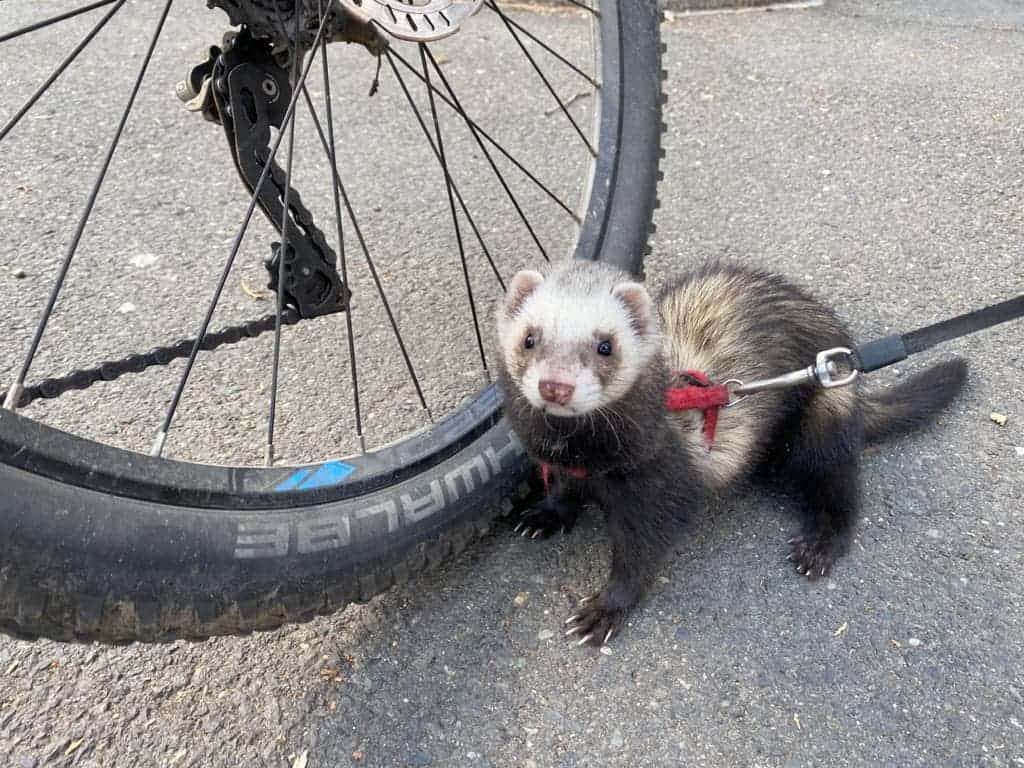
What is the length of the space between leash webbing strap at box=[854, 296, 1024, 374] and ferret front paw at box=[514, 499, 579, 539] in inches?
25.6

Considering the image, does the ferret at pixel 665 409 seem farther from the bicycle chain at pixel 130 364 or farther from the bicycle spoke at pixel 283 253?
the bicycle chain at pixel 130 364

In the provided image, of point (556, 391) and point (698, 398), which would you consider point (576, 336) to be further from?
point (698, 398)

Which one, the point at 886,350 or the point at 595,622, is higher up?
the point at 886,350

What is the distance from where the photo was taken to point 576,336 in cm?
151

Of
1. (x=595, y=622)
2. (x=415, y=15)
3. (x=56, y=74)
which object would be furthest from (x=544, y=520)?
(x=56, y=74)

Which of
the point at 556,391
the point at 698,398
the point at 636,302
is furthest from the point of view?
the point at 698,398

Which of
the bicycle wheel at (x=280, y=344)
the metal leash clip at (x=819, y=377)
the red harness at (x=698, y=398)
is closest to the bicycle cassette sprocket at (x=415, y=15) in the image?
the bicycle wheel at (x=280, y=344)

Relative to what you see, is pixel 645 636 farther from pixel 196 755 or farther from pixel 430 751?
pixel 196 755

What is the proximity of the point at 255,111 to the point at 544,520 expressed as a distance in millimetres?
964

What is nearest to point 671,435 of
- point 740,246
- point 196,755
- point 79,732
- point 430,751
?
point 430,751

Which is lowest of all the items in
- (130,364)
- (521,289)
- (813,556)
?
(813,556)

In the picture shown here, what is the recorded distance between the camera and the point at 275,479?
1.47m

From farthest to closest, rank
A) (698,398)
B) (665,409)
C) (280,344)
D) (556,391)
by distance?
1. (280,344)
2. (698,398)
3. (665,409)
4. (556,391)

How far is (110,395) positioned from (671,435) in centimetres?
132
